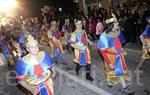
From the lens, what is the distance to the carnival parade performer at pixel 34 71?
500 cm

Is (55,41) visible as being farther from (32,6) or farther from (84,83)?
(32,6)

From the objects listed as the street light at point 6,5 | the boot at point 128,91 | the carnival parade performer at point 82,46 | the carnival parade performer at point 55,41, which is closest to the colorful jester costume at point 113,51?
the boot at point 128,91

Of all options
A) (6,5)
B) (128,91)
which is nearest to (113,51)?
(128,91)

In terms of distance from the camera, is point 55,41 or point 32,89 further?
point 55,41

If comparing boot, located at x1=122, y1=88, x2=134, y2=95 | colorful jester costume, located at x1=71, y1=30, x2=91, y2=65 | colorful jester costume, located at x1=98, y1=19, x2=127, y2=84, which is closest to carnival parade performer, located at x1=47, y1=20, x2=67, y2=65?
colorful jester costume, located at x1=71, y1=30, x2=91, y2=65

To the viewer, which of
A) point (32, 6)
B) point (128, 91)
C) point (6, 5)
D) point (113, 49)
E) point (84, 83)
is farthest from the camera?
point (32, 6)

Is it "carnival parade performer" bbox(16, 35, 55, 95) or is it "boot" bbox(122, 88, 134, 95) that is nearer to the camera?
"carnival parade performer" bbox(16, 35, 55, 95)

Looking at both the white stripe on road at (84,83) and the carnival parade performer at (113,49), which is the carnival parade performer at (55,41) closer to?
the white stripe on road at (84,83)

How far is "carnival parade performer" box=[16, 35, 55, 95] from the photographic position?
5.00 m

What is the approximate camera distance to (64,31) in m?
17.1

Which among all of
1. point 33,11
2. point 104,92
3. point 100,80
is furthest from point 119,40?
point 33,11

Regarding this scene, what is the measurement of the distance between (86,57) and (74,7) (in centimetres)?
2114

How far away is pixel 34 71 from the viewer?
5.04 m

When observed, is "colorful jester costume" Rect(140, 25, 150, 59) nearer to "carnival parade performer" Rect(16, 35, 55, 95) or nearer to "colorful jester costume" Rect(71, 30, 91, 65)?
"colorful jester costume" Rect(71, 30, 91, 65)
